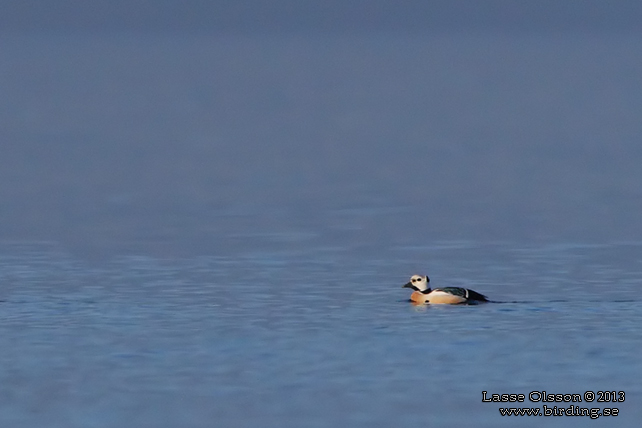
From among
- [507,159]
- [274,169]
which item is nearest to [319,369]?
[274,169]

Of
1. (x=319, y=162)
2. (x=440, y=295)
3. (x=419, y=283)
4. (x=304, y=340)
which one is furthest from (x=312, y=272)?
(x=319, y=162)

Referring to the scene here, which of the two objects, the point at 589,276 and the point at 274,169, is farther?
the point at 274,169

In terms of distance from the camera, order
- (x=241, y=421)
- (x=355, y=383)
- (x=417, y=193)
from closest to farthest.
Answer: (x=241, y=421)
(x=355, y=383)
(x=417, y=193)

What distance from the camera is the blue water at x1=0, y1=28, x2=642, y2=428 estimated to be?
77.5 feet

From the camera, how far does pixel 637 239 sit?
37844 mm

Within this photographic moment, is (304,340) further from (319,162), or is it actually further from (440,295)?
(319,162)

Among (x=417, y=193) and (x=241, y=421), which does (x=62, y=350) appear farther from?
(x=417, y=193)

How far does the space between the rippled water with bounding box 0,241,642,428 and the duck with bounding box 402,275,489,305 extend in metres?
0.17

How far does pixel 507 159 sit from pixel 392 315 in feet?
105

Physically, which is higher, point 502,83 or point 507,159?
point 502,83

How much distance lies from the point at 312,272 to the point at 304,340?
6848mm

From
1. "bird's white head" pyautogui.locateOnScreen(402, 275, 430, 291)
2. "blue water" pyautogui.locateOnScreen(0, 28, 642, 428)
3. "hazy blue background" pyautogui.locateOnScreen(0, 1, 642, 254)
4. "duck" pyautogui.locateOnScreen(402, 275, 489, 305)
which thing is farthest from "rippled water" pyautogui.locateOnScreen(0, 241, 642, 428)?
"hazy blue background" pyautogui.locateOnScreen(0, 1, 642, 254)

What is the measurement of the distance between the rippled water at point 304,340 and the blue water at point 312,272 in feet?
0.17

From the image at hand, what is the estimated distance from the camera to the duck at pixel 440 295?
96.2 feet
